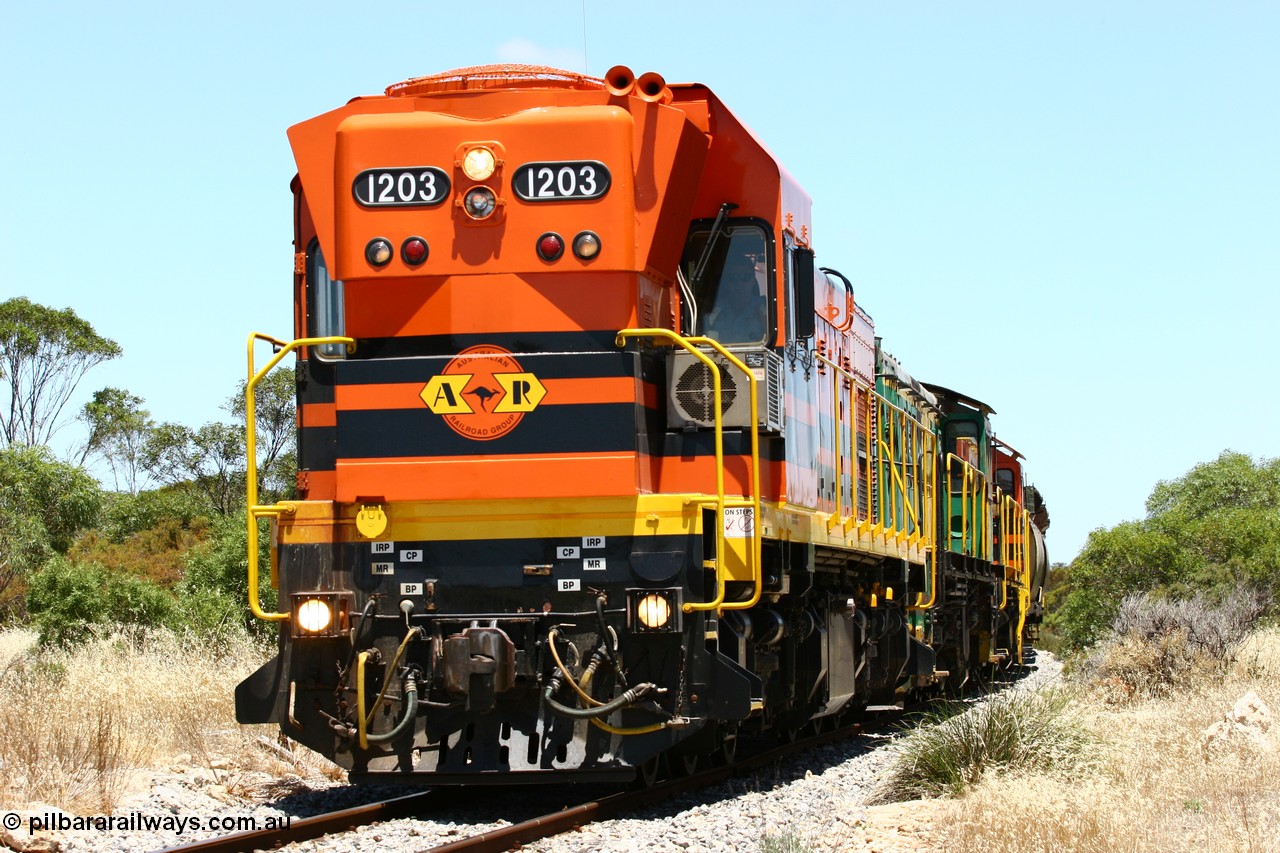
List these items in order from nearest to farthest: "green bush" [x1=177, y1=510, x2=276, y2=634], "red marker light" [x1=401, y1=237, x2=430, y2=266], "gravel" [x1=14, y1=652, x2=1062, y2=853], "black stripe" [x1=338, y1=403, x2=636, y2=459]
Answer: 1. "gravel" [x1=14, y1=652, x2=1062, y2=853]
2. "black stripe" [x1=338, y1=403, x2=636, y2=459]
3. "red marker light" [x1=401, y1=237, x2=430, y2=266]
4. "green bush" [x1=177, y1=510, x2=276, y2=634]

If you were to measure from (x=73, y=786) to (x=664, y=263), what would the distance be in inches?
182

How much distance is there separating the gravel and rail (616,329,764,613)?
3.95 feet

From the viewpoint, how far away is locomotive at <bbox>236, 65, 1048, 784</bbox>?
342 inches

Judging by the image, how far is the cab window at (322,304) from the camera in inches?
Answer: 377

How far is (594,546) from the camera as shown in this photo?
878cm

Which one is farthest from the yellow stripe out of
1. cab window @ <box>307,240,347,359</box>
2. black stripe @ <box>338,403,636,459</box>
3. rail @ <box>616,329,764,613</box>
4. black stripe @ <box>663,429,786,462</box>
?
cab window @ <box>307,240,347,359</box>

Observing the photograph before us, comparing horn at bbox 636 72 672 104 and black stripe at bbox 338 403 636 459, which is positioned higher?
horn at bbox 636 72 672 104

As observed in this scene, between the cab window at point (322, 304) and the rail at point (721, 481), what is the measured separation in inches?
72.4

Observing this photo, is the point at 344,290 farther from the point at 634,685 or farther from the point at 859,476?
the point at 859,476

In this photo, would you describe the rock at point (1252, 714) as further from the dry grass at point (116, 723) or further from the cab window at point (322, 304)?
the cab window at point (322, 304)

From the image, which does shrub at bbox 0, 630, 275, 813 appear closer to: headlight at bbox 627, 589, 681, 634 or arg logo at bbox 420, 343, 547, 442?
arg logo at bbox 420, 343, 547, 442

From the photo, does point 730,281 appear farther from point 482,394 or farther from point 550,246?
point 482,394

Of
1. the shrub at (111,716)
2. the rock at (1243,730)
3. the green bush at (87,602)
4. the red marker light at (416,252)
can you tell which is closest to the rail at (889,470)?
the rock at (1243,730)

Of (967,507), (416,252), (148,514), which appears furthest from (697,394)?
(148,514)
